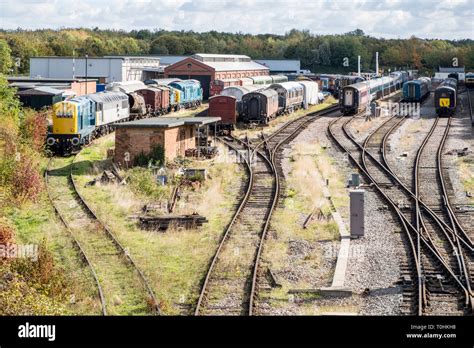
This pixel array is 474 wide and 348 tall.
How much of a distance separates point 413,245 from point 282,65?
263 feet

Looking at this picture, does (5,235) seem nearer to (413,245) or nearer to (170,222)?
(170,222)

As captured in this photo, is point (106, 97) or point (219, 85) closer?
point (106, 97)

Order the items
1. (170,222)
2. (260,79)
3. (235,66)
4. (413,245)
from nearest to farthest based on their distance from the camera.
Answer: (413,245) < (170,222) < (260,79) < (235,66)

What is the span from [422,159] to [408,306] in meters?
20.1

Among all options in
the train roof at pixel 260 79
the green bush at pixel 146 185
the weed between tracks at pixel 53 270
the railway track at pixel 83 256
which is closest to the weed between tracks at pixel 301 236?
the railway track at pixel 83 256

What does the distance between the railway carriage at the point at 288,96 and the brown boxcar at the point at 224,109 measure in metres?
9.20

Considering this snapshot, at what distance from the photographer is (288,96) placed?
5241 centimetres

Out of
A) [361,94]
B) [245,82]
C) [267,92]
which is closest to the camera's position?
[267,92]

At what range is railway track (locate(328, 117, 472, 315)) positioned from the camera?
496 inches

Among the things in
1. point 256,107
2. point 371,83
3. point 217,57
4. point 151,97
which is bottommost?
point 256,107

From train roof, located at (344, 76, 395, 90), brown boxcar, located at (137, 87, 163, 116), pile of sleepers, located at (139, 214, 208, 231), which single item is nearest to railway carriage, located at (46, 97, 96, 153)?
pile of sleepers, located at (139, 214, 208, 231)

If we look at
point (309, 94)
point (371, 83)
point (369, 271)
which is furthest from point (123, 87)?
point (369, 271)
